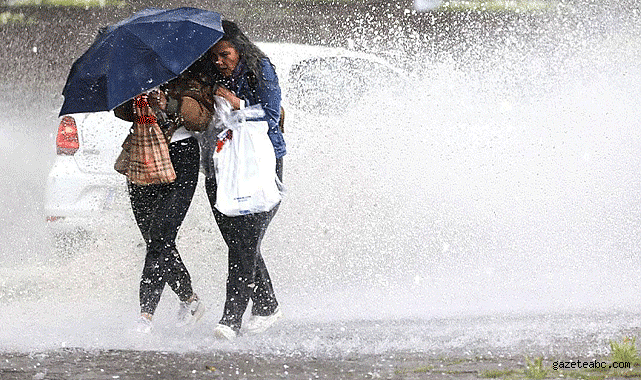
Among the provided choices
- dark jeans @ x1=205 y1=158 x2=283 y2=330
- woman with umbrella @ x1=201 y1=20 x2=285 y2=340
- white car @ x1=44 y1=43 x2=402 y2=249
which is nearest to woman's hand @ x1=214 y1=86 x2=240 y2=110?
woman with umbrella @ x1=201 y1=20 x2=285 y2=340

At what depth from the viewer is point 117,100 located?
534 cm

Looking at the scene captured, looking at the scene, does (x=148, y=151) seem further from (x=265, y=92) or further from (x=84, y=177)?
(x=84, y=177)

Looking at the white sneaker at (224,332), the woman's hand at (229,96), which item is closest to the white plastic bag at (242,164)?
the woman's hand at (229,96)

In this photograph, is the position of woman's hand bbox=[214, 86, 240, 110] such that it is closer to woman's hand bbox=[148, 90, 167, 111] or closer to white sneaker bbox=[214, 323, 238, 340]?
woman's hand bbox=[148, 90, 167, 111]

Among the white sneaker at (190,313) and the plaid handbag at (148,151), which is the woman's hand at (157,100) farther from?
the white sneaker at (190,313)

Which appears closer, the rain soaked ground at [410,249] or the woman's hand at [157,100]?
the rain soaked ground at [410,249]

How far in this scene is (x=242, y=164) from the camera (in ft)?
18.4

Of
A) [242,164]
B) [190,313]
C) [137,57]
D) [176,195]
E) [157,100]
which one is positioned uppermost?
[137,57]

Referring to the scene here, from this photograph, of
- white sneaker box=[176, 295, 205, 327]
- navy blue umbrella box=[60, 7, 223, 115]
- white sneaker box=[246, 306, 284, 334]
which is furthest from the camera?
white sneaker box=[176, 295, 205, 327]

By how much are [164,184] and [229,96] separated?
2.04 feet

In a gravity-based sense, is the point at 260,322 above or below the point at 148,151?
below

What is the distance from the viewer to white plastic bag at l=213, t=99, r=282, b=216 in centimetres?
562

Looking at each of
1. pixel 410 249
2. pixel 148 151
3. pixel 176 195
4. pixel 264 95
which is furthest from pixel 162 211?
pixel 410 249

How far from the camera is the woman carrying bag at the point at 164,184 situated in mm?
5676
